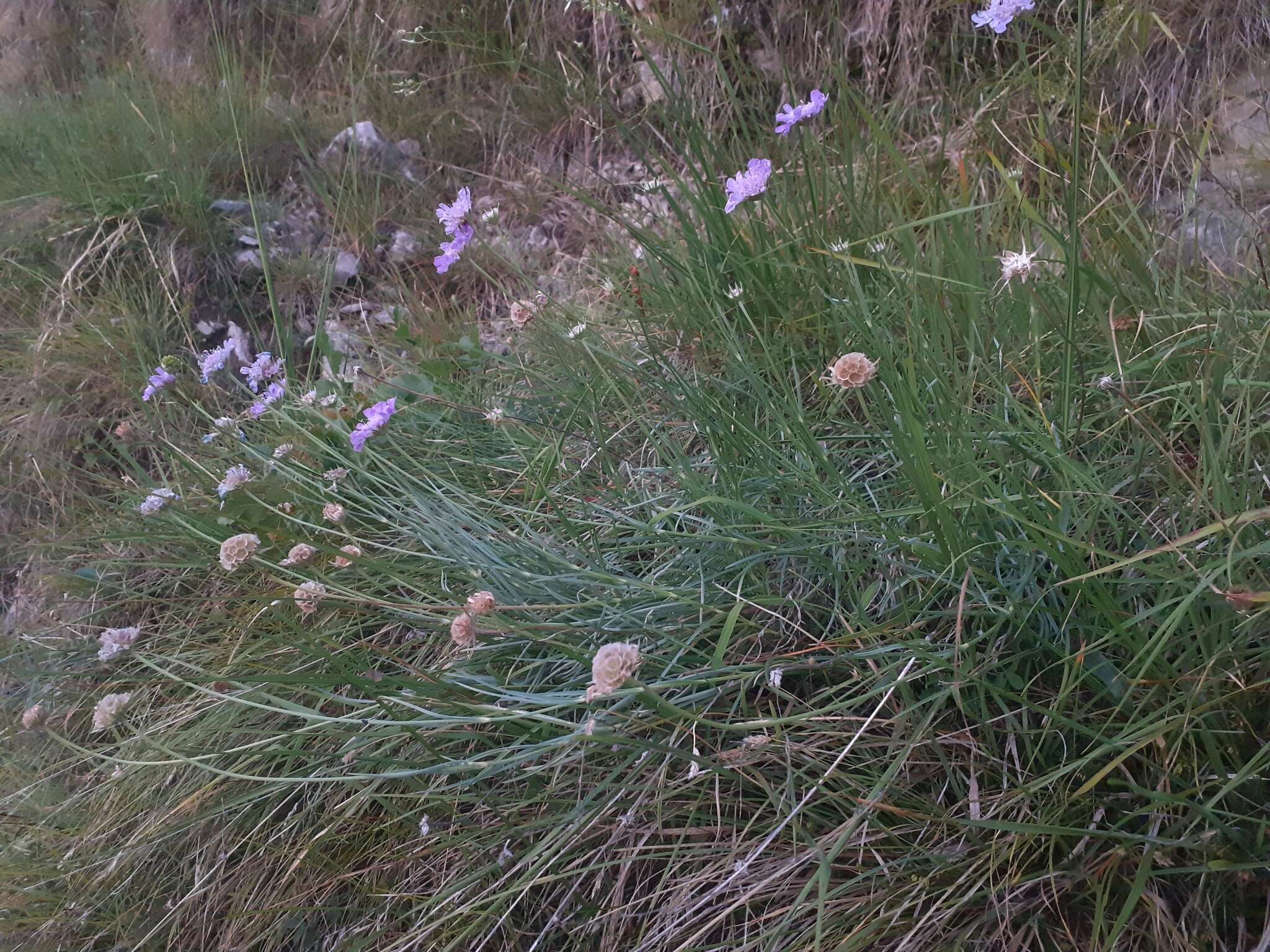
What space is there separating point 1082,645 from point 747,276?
0.88m

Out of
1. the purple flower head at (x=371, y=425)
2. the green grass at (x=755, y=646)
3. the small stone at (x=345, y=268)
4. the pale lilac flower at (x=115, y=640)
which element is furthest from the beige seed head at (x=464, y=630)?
the small stone at (x=345, y=268)

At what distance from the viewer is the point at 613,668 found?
2.68 feet

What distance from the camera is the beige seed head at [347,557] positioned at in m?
1.17

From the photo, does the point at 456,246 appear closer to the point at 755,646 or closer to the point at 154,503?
the point at 154,503

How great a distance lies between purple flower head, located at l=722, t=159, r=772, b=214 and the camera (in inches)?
53.6

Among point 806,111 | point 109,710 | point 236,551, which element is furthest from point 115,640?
point 806,111

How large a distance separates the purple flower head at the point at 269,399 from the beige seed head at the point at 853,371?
1.12 m

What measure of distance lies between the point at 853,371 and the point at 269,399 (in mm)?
1160

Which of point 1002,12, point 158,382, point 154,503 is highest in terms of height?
point 1002,12

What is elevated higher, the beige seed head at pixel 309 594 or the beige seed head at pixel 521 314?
the beige seed head at pixel 521 314

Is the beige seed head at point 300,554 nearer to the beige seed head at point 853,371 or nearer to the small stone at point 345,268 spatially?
the beige seed head at point 853,371

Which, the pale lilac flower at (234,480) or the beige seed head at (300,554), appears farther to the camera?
the pale lilac flower at (234,480)

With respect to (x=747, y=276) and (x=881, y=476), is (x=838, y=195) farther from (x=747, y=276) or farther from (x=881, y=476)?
(x=881, y=476)

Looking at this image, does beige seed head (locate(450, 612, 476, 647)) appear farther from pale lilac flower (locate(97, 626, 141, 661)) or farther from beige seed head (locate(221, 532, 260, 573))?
pale lilac flower (locate(97, 626, 141, 661))
